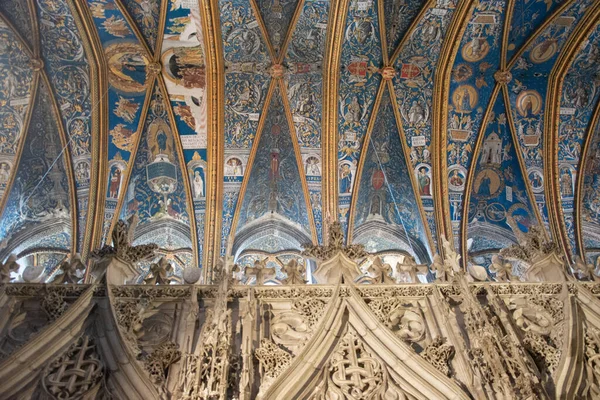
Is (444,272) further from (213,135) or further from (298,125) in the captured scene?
(213,135)

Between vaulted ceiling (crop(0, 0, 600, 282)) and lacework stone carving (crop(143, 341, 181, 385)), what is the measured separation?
6455mm

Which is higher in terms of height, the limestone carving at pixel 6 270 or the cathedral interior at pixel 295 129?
the cathedral interior at pixel 295 129

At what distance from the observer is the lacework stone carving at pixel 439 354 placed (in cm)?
531

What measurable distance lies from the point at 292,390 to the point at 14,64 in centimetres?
995

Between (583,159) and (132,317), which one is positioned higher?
(583,159)

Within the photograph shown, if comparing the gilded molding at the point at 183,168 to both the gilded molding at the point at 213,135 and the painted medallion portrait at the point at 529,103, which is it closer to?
the gilded molding at the point at 213,135

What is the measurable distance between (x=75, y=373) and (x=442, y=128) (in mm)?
→ 10342

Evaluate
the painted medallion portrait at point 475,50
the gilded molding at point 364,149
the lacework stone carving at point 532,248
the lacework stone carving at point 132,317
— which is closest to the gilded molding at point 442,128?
the painted medallion portrait at point 475,50

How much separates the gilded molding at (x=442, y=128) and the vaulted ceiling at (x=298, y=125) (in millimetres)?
46

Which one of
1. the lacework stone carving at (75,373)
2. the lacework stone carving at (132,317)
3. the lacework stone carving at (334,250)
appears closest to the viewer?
the lacework stone carving at (75,373)

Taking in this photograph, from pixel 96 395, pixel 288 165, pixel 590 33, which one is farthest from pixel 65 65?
pixel 590 33

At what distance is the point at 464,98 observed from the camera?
13094mm

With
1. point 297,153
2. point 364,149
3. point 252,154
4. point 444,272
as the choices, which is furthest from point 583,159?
point 444,272

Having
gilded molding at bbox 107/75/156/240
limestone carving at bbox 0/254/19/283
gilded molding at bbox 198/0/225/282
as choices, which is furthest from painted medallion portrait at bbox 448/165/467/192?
limestone carving at bbox 0/254/19/283
